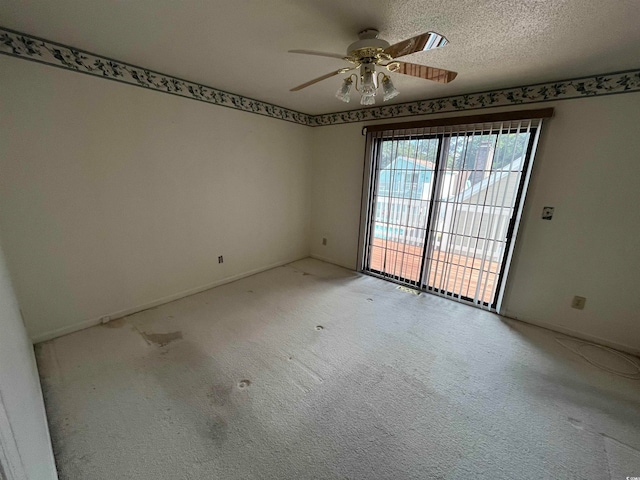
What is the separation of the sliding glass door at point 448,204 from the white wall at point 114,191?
173cm

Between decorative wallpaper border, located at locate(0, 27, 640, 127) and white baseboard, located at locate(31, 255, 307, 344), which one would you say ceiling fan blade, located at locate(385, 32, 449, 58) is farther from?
white baseboard, located at locate(31, 255, 307, 344)

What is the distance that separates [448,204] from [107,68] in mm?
3473

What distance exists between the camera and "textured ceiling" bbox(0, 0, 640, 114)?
1.35 meters

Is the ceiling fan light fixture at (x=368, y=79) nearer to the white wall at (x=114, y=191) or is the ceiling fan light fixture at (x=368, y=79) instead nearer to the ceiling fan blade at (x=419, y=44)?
the ceiling fan blade at (x=419, y=44)

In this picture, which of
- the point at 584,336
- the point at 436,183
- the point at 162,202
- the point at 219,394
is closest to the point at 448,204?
the point at 436,183

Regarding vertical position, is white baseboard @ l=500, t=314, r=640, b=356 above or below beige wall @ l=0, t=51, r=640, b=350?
below

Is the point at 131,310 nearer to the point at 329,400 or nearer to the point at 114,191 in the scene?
the point at 114,191

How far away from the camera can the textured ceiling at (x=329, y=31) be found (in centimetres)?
135

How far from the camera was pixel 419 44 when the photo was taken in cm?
126

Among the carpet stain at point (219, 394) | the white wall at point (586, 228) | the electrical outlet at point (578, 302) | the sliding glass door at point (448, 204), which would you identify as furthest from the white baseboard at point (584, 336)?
the carpet stain at point (219, 394)

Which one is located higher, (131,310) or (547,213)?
(547,213)

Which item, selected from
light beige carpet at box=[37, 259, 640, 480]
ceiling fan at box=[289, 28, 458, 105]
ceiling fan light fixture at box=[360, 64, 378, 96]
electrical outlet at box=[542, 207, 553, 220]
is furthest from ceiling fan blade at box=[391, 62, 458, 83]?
light beige carpet at box=[37, 259, 640, 480]

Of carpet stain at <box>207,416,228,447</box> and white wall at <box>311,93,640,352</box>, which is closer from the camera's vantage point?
carpet stain at <box>207,416,228,447</box>

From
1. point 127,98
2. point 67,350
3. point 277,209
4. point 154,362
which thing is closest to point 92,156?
point 127,98
